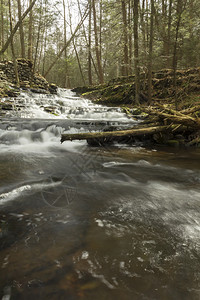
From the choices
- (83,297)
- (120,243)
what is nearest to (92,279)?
(83,297)

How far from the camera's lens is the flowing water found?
1319 mm

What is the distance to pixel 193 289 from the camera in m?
1.29

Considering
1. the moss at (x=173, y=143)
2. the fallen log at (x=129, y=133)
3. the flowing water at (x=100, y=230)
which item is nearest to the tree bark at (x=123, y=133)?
the fallen log at (x=129, y=133)

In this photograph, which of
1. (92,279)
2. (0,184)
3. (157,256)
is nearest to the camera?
(92,279)

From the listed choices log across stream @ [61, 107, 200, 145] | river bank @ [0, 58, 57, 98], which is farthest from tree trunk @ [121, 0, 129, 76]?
river bank @ [0, 58, 57, 98]

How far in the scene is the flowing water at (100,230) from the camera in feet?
4.33

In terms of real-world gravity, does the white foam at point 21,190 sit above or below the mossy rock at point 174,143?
below

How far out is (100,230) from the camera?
1957 millimetres

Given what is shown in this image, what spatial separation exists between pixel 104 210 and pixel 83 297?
48.3 inches

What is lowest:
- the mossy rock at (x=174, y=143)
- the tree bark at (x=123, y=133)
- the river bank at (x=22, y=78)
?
the mossy rock at (x=174, y=143)

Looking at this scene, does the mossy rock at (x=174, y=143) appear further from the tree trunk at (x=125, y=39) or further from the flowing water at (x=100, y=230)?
the tree trunk at (x=125, y=39)

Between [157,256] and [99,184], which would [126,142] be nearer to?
[99,184]

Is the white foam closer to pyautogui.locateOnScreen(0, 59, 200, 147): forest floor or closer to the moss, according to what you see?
pyautogui.locateOnScreen(0, 59, 200, 147): forest floor

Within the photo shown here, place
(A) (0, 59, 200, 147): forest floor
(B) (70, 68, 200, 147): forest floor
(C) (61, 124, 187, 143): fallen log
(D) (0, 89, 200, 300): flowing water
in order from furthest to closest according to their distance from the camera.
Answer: (A) (0, 59, 200, 147): forest floor → (B) (70, 68, 200, 147): forest floor → (C) (61, 124, 187, 143): fallen log → (D) (0, 89, 200, 300): flowing water
